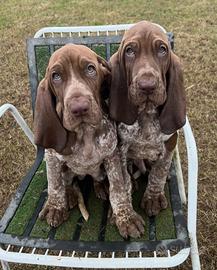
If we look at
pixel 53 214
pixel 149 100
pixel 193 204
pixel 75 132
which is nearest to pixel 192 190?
pixel 193 204

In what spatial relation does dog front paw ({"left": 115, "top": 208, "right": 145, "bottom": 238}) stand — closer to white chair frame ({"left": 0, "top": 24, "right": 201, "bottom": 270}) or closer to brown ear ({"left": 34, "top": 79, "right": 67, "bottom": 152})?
white chair frame ({"left": 0, "top": 24, "right": 201, "bottom": 270})

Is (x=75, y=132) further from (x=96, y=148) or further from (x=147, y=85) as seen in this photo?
(x=147, y=85)

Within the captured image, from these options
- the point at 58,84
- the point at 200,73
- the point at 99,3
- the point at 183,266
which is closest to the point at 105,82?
the point at 58,84

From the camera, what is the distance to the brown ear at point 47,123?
97.0 inches

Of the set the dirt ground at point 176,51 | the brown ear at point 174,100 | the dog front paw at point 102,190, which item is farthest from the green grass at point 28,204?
the brown ear at point 174,100

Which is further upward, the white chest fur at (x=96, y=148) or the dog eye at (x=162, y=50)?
the dog eye at (x=162, y=50)

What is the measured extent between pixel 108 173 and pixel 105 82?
19.6 inches

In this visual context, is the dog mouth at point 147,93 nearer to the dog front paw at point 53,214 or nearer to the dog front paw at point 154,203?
the dog front paw at point 154,203

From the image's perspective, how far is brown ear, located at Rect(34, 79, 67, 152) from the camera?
8.08 ft

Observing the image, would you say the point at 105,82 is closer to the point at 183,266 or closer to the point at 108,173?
the point at 108,173

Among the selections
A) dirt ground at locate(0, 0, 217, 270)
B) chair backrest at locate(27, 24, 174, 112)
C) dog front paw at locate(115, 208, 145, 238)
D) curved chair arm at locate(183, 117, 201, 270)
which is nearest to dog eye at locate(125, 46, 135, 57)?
curved chair arm at locate(183, 117, 201, 270)

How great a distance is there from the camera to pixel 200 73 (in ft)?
18.0

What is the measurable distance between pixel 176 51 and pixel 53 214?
11.9 ft

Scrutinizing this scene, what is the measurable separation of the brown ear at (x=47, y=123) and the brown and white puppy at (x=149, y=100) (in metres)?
0.28
